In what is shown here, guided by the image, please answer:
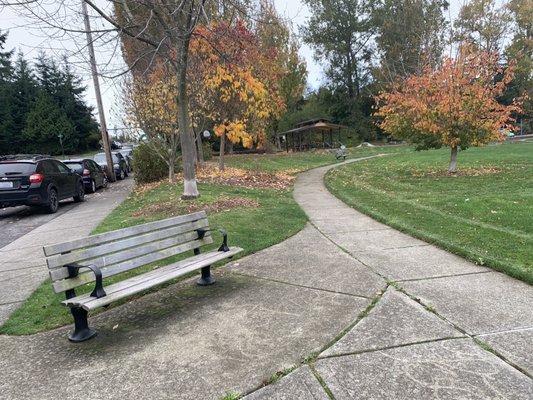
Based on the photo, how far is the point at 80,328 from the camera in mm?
3738

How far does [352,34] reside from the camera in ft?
175

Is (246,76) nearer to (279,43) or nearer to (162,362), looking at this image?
(162,362)

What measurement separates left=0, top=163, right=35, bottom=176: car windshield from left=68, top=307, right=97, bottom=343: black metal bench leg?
29.7 feet

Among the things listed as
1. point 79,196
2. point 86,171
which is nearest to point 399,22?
point 86,171

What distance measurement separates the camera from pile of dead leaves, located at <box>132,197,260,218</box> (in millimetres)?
9172

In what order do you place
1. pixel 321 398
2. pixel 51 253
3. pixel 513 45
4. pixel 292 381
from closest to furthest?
pixel 321 398
pixel 292 381
pixel 51 253
pixel 513 45

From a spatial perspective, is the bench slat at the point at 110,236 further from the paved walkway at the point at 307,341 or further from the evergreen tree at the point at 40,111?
the evergreen tree at the point at 40,111

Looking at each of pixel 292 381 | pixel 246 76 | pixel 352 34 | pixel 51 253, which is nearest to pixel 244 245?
pixel 51 253

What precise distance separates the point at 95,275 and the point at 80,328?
1.58 feet

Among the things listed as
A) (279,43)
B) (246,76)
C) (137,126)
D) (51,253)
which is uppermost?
(279,43)

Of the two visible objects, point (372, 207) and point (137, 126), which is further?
point (137, 126)

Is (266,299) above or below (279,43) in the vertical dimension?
below

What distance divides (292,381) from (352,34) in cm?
5581

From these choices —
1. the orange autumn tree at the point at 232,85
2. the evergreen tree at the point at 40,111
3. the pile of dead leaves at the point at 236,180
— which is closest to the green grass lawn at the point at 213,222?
the pile of dead leaves at the point at 236,180
